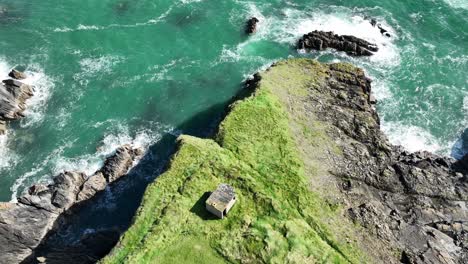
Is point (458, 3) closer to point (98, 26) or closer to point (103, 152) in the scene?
point (98, 26)

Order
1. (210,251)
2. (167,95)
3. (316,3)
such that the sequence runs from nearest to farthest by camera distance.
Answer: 1. (210,251)
2. (167,95)
3. (316,3)

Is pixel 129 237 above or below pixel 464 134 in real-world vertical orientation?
above

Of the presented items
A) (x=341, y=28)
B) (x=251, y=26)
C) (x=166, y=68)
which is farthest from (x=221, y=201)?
(x=341, y=28)

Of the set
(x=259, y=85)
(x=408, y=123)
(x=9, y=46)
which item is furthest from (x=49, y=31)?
(x=408, y=123)

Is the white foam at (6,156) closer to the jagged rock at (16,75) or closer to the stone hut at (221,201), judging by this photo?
the jagged rock at (16,75)

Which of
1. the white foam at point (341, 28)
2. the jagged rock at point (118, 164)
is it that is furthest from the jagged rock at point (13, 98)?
the white foam at point (341, 28)

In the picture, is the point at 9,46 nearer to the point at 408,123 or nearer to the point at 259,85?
the point at 259,85

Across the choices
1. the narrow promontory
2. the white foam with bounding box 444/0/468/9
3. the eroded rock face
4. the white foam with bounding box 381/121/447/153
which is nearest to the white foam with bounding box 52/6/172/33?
the narrow promontory
